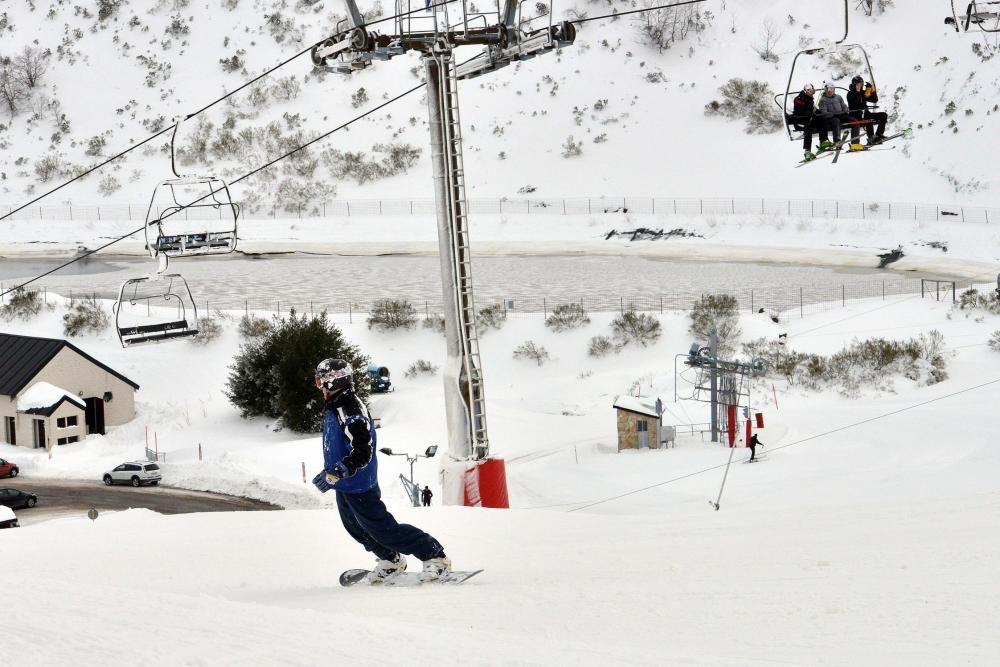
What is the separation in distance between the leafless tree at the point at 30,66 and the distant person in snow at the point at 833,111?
63.9 m

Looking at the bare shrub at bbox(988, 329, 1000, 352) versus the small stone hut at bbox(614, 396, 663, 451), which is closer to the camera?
the small stone hut at bbox(614, 396, 663, 451)

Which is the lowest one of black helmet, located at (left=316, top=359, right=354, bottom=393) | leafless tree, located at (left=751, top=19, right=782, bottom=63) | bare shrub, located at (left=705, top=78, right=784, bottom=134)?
black helmet, located at (left=316, top=359, right=354, bottom=393)

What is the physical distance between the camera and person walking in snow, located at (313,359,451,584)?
306 inches

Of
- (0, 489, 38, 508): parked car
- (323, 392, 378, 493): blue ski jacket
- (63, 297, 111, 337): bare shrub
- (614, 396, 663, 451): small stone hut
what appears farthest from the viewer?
(63, 297, 111, 337): bare shrub

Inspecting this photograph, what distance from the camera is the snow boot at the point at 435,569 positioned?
807 cm

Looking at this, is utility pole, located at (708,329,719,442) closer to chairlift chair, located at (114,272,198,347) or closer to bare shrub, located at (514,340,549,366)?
bare shrub, located at (514,340,549,366)

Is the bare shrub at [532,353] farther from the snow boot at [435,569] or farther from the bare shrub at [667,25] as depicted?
the bare shrub at [667,25]

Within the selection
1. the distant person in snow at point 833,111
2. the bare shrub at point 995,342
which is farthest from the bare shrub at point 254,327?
the distant person in snow at point 833,111

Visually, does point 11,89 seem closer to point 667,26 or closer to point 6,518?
point 667,26

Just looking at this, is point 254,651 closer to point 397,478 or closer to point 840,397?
point 397,478

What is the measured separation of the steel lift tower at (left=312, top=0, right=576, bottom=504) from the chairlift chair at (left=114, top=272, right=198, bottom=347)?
2831 mm

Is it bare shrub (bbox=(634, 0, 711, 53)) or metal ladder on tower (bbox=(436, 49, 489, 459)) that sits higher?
bare shrub (bbox=(634, 0, 711, 53))

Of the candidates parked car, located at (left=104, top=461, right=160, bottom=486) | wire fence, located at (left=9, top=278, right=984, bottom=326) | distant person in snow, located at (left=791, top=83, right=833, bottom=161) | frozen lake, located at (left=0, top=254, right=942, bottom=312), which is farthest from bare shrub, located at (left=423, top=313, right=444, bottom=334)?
distant person in snow, located at (left=791, top=83, right=833, bottom=161)

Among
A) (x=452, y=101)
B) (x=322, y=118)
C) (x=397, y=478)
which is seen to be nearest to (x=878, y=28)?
(x=322, y=118)
